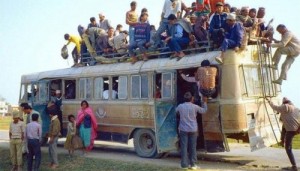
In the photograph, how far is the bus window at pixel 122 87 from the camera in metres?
13.0

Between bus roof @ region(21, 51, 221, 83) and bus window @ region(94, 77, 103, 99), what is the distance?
0.21 m

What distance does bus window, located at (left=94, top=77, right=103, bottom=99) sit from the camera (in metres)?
13.8

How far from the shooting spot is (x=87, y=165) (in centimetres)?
1111

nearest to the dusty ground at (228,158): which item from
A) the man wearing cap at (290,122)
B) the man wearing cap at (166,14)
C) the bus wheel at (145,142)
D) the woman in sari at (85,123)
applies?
the bus wheel at (145,142)

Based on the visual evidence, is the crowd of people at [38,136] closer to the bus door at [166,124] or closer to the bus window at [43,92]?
the bus door at [166,124]

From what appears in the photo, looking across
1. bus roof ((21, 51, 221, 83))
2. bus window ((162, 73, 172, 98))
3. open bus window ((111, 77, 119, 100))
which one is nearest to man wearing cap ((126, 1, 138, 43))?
bus roof ((21, 51, 221, 83))

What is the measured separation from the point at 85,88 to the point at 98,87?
2.25 feet

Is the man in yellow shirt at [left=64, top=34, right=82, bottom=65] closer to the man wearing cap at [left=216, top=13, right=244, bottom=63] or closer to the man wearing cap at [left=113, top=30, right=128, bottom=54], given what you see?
the man wearing cap at [left=113, top=30, right=128, bottom=54]

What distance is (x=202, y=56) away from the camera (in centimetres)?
1083

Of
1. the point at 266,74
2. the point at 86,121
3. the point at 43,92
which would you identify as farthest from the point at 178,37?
the point at 43,92

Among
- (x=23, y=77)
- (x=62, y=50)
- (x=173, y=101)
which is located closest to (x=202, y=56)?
(x=173, y=101)

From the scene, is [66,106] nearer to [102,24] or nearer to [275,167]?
[102,24]

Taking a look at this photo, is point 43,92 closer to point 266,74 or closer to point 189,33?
point 189,33

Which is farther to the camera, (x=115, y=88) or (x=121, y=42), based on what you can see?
(x=121, y=42)
